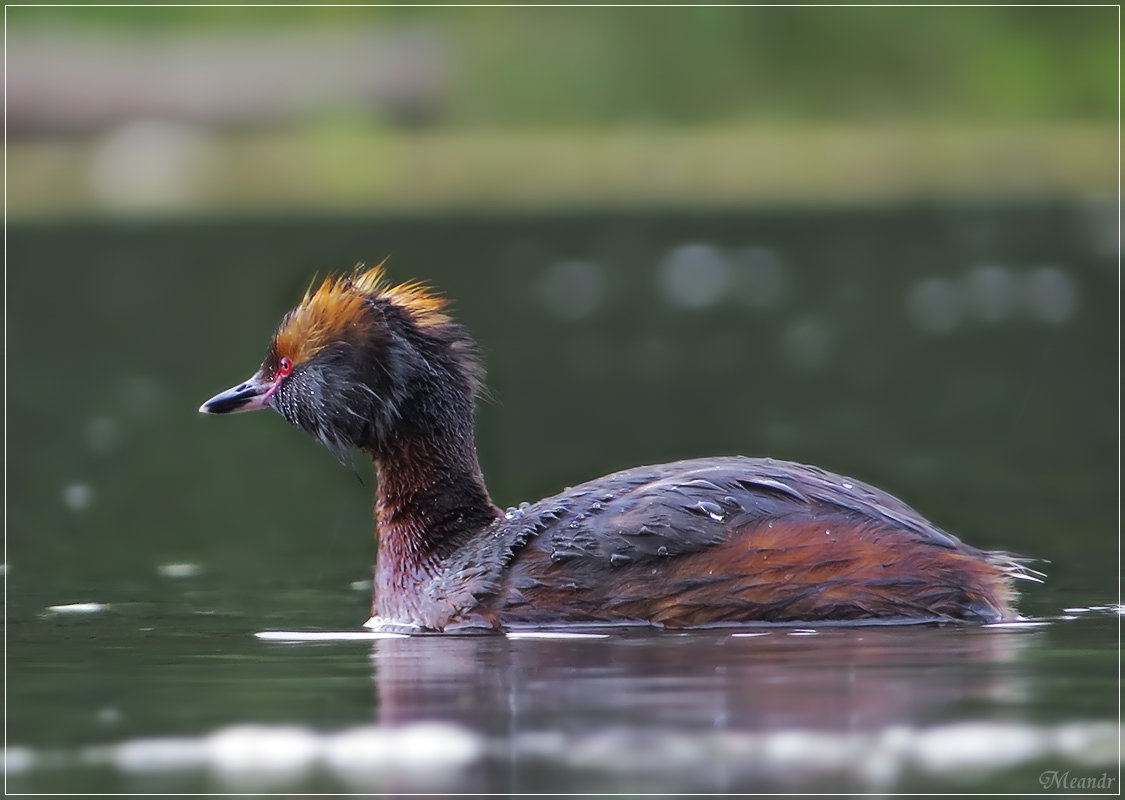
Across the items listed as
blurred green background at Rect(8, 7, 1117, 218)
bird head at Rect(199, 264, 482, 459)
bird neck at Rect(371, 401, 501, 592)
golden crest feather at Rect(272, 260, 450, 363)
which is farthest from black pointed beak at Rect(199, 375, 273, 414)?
blurred green background at Rect(8, 7, 1117, 218)

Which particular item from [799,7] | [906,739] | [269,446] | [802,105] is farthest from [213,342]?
[799,7]

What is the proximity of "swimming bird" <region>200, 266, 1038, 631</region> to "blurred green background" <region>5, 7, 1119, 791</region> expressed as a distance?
0.49 metres

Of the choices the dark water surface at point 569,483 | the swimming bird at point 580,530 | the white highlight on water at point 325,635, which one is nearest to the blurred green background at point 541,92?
the dark water surface at point 569,483

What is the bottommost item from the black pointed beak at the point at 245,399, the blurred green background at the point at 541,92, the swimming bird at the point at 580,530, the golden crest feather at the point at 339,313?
the swimming bird at the point at 580,530

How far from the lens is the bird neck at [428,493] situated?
948cm

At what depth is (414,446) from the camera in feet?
31.7

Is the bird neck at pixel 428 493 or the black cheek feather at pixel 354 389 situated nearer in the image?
the bird neck at pixel 428 493

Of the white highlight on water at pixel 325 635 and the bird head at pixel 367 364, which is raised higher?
the bird head at pixel 367 364

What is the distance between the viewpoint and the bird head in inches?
377

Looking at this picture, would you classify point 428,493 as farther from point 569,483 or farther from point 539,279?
point 539,279

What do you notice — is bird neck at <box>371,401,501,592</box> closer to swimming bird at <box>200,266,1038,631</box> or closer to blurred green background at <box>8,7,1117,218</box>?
swimming bird at <box>200,266,1038,631</box>

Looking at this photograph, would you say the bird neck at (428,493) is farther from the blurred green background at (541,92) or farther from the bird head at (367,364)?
the blurred green background at (541,92)

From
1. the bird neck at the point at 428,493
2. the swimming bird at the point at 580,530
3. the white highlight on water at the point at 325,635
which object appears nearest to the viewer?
the swimming bird at the point at 580,530

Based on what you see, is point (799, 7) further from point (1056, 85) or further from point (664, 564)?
point (664, 564)
